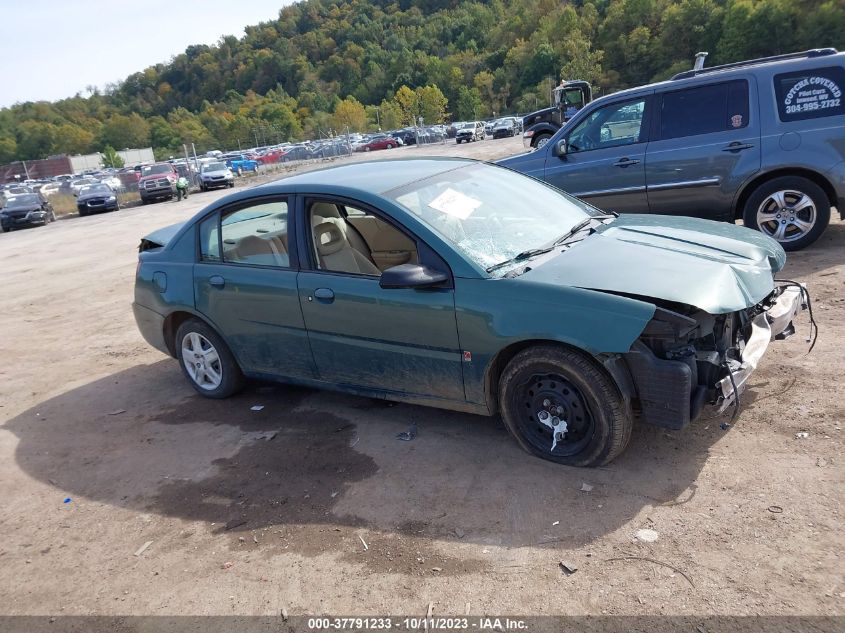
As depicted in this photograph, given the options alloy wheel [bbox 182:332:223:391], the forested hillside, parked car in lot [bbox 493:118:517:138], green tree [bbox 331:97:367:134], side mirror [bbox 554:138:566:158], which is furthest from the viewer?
green tree [bbox 331:97:367:134]

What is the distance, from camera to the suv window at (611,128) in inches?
299

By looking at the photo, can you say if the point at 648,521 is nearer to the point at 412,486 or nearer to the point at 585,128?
the point at 412,486

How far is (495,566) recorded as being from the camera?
2955 mm

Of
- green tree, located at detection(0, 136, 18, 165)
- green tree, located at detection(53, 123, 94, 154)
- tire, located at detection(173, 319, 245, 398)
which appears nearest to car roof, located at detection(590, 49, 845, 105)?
tire, located at detection(173, 319, 245, 398)

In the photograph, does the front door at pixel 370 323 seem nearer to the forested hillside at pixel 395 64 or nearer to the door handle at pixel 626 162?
the door handle at pixel 626 162

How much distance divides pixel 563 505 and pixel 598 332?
899 millimetres

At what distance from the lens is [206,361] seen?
5.30 m

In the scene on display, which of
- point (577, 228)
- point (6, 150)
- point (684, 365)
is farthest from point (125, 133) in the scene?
point (684, 365)

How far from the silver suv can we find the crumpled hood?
2.95 metres

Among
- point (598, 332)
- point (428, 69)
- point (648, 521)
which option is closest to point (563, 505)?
point (648, 521)

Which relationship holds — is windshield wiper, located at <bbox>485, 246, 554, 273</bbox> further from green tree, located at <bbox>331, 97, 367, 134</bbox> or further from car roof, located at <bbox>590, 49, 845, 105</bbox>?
green tree, located at <bbox>331, 97, 367, 134</bbox>

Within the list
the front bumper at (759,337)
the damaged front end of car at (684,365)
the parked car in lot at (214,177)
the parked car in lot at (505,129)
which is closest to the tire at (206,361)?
the damaged front end of car at (684,365)

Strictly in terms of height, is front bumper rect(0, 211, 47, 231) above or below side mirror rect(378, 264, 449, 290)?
below

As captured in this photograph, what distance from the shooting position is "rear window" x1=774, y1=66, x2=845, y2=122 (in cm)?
656
